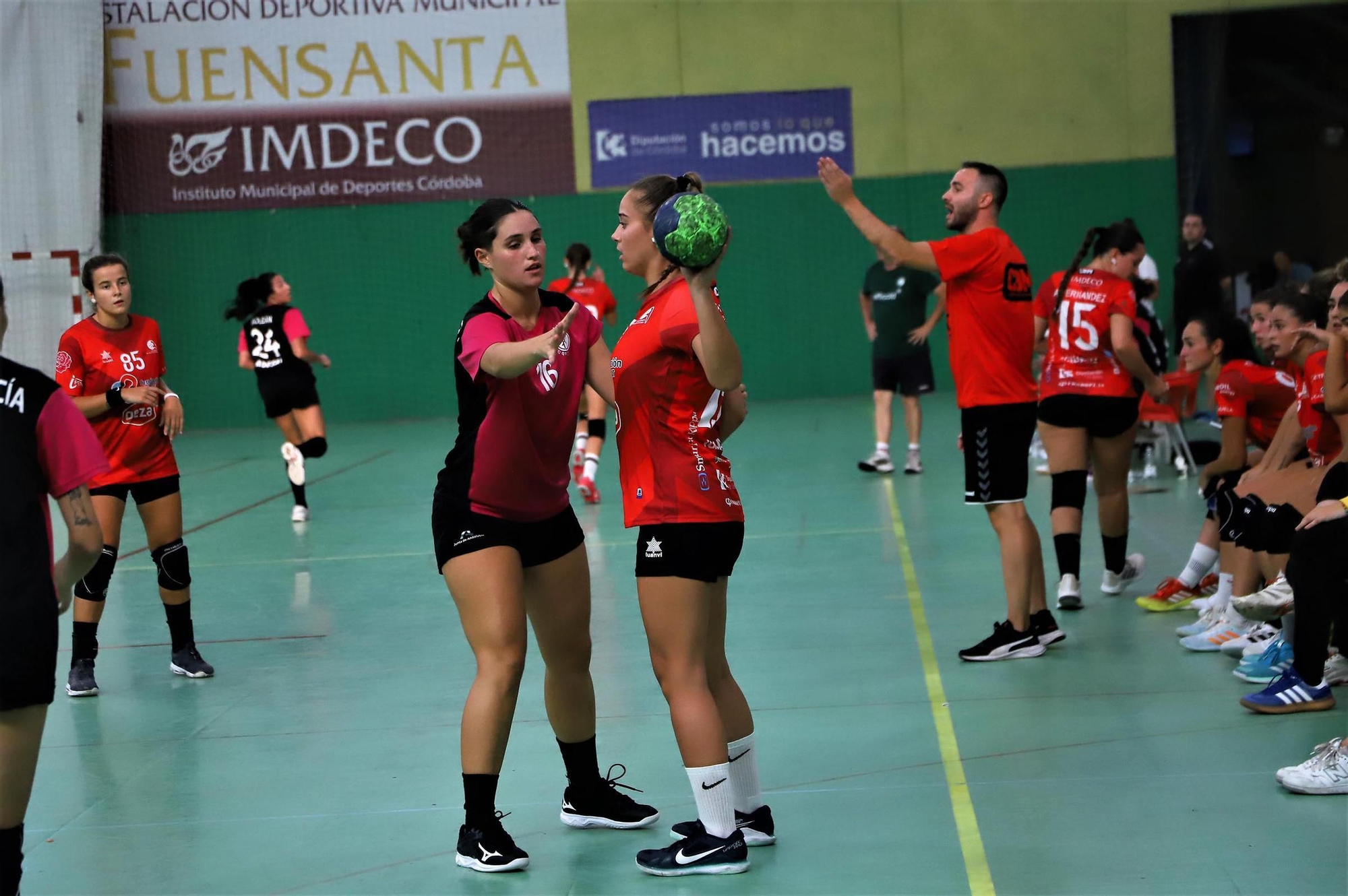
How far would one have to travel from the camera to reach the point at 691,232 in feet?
11.2

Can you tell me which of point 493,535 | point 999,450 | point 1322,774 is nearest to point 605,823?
point 493,535

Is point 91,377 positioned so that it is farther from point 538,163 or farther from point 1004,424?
point 538,163

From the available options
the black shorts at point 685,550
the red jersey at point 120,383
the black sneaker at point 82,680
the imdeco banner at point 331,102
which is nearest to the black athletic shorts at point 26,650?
the black shorts at point 685,550

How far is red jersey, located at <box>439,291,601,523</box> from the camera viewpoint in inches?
154

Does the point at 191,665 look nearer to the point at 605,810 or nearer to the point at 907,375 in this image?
the point at 605,810

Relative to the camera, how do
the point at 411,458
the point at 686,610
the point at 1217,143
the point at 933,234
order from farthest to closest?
1. the point at 1217,143
2. the point at 933,234
3. the point at 411,458
4. the point at 686,610

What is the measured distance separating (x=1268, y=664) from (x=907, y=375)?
694 cm

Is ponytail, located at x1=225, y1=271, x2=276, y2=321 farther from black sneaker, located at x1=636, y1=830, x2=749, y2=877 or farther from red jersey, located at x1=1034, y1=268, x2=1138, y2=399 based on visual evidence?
black sneaker, located at x1=636, y1=830, x2=749, y2=877

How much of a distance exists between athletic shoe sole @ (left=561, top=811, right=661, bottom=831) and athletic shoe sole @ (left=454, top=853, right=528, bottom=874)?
1.06ft

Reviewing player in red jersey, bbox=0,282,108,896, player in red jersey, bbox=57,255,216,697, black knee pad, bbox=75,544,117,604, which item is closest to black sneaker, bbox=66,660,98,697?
player in red jersey, bbox=57,255,216,697

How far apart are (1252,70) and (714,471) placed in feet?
73.7

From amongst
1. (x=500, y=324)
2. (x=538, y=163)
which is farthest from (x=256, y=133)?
(x=500, y=324)

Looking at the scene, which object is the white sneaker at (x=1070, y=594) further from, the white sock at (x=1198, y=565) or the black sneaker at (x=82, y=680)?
the black sneaker at (x=82, y=680)

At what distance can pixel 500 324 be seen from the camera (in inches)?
152
